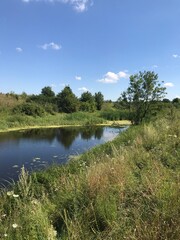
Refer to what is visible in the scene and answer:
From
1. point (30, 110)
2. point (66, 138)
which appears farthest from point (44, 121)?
point (66, 138)

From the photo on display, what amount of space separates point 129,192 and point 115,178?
51 centimetres

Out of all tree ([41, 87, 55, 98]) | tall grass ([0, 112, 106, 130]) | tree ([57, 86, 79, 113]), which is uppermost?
tree ([41, 87, 55, 98])

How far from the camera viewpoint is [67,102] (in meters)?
44.4

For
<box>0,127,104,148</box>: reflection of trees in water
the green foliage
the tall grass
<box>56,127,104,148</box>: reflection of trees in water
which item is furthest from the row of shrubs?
<box>0,127,104,148</box>: reflection of trees in water

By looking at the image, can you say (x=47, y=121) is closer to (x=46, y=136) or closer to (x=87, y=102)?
(x=46, y=136)

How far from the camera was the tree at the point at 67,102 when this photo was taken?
44.4m

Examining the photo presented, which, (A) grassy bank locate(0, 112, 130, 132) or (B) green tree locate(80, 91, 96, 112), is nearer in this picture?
(A) grassy bank locate(0, 112, 130, 132)

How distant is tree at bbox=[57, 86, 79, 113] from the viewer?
44.4 metres

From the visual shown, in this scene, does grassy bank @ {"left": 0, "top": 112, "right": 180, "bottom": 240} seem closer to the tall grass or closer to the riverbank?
the riverbank

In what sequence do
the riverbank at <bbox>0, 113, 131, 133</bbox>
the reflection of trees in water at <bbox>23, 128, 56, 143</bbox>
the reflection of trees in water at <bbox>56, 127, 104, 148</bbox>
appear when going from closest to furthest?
1. the reflection of trees in water at <bbox>56, 127, 104, 148</bbox>
2. the reflection of trees in water at <bbox>23, 128, 56, 143</bbox>
3. the riverbank at <bbox>0, 113, 131, 133</bbox>

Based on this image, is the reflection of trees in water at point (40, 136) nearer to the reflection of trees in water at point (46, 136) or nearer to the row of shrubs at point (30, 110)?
the reflection of trees in water at point (46, 136)

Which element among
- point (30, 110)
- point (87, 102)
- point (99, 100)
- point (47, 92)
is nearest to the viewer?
point (30, 110)

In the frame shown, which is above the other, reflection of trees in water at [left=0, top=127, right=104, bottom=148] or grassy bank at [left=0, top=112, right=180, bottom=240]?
grassy bank at [left=0, top=112, right=180, bottom=240]

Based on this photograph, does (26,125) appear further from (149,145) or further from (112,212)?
Result: (112,212)
